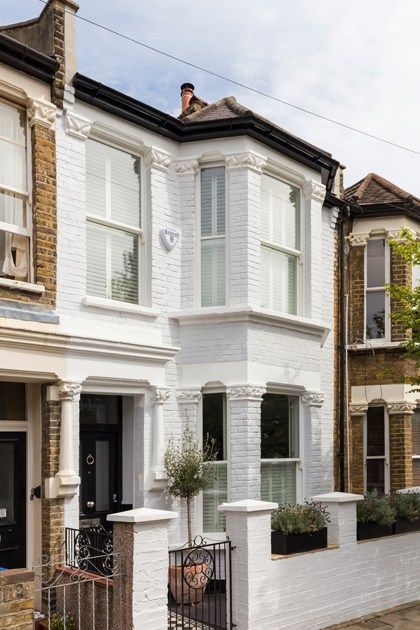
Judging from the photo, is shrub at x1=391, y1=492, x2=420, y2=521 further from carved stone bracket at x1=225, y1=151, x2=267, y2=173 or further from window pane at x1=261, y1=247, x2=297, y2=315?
carved stone bracket at x1=225, y1=151, x2=267, y2=173

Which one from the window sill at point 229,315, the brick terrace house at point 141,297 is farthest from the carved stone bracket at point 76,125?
the window sill at point 229,315

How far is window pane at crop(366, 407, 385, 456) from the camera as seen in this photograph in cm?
1620

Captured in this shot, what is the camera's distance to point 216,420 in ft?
40.8

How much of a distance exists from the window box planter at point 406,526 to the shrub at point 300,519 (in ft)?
5.43

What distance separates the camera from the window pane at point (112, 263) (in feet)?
37.3

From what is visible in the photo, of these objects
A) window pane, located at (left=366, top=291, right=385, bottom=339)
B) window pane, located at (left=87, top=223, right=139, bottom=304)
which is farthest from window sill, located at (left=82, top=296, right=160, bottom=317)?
window pane, located at (left=366, top=291, right=385, bottom=339)

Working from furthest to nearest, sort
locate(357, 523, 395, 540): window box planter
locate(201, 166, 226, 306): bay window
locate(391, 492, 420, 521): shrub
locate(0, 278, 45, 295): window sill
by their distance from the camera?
1. locate(391, 492, 420, 521): shrub
2. locate(201, 166, 226, 306): bay window
3. locate(357, 523, 395, 540): window box planter
4. locate(0, 278, 45, 295): window sill

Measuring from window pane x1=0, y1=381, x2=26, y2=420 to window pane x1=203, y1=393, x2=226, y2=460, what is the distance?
2.86 m

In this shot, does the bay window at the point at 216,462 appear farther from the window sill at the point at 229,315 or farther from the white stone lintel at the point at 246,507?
the white stone lintel at the point at 246,507

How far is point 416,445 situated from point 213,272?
6.16 meters

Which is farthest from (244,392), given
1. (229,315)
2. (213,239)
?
(213,239)

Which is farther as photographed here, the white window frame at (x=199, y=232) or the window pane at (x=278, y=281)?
the window pane at (x=278, y=281)

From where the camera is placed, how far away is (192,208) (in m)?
12.6

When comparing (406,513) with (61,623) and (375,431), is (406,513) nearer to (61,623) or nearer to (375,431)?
Answer: (375,431)
